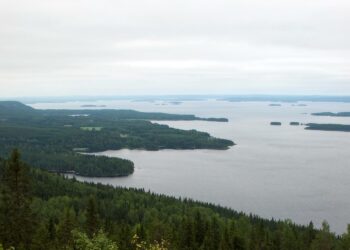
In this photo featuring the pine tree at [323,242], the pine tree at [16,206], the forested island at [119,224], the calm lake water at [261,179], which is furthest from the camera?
the calm lake water at [261,179]

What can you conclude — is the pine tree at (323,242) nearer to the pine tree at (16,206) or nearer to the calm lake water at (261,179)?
the calm lake water at (261,179)

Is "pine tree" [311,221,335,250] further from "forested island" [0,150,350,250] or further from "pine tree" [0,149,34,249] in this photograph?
"pine tree" [0,149,34,249]

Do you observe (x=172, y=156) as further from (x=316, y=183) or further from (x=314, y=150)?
(x=316, y=183)

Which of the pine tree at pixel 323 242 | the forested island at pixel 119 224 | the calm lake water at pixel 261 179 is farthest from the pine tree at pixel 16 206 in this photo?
the calm lake water at pixel 261 179

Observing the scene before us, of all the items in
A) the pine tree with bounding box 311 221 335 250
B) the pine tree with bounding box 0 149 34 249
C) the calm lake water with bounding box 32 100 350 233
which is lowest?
the calm lake water with bounding box 32 100 350 233

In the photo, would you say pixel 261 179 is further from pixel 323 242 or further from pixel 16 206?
pixel 16 206

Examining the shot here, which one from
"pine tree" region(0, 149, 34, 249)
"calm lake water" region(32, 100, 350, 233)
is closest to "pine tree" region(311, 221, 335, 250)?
"calm lake water" region(32, 100, 350, 233)

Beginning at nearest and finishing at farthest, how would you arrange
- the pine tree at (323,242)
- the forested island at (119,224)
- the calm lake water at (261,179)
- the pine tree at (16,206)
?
1. the pine tree at (16,206)
2. the forested island at (119,224)
3. the pine tree at (323,242)
4. the calm lake water at (261,179)

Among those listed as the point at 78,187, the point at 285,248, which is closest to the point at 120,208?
the point at 78,187

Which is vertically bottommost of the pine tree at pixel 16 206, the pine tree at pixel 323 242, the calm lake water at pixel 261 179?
the calm lake water at pixel 261 179
